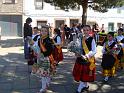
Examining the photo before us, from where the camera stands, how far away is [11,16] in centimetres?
3472

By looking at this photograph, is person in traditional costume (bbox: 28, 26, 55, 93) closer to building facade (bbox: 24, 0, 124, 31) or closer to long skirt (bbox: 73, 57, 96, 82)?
long skirt (bbox: 73, 57, 96, 82)

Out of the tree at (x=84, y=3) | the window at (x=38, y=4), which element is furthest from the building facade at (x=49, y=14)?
the tree at (x=84, y=3)

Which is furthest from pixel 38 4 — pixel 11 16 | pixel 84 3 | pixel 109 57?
pixel 109 57

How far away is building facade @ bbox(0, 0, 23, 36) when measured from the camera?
34.5 m

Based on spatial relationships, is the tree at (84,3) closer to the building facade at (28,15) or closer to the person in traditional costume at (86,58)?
the building facade at (28,15)

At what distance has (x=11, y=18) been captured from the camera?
3472 centimetres

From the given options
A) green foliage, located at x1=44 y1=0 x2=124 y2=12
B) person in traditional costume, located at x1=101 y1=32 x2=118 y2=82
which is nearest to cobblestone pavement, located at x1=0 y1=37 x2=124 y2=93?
person in traditional costume, located at x1=101 y1=32 x2=118 y2=82

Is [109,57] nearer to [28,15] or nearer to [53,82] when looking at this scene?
[53,82]

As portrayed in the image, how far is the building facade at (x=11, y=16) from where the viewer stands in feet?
113

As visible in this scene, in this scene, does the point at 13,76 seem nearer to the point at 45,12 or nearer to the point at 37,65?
the point at 37,65

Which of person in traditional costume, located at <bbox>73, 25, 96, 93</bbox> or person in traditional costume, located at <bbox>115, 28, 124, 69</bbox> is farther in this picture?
person in traditional costume, located at <bbox>115, 28, 124, 69</bbox>

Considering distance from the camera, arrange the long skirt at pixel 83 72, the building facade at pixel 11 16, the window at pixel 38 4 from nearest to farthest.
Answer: the long skirt at pixel 83 72 < the building facade at pixel 11 16 < the window at pixel 38 4

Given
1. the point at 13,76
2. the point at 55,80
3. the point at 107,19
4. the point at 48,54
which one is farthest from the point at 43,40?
the point at 107,19

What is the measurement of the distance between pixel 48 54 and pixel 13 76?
2913 millimetres
